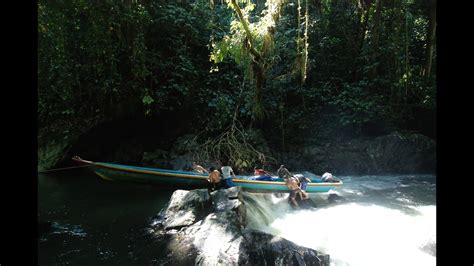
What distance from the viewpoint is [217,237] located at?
5168 millimetres

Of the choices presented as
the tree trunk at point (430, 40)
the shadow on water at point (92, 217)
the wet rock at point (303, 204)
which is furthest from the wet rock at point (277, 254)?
the tree trunk at point (430, 40)

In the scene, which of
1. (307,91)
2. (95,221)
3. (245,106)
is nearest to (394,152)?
(307,91)

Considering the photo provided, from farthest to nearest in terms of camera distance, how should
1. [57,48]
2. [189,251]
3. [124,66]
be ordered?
[124,66] → [57,48] → [189,251]

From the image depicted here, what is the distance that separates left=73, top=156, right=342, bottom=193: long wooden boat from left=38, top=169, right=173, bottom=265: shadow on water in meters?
0.51

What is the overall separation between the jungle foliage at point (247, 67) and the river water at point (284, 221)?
2669mm

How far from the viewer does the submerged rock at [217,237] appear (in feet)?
14.8

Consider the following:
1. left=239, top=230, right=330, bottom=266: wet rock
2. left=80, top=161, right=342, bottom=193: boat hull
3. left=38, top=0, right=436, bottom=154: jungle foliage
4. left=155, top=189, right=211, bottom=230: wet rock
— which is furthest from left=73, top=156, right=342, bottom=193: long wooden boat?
left=239, top=230, right=330, bottom=266: wet rock

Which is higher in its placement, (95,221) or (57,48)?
(57,48)

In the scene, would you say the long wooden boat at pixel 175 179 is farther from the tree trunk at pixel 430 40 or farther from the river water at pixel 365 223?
the tree trunk at pixel 430 40

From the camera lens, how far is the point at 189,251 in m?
5.12

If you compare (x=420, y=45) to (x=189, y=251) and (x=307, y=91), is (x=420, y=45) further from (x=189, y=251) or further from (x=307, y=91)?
(x=189, y=251)

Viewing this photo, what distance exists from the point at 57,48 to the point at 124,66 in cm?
293

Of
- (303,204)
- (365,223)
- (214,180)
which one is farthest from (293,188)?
(214,180)

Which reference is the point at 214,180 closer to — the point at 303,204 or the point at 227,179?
the point at 227,179
